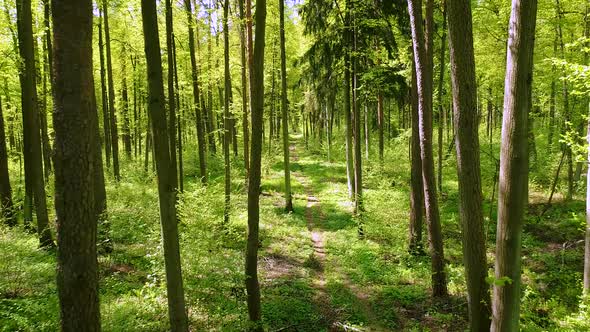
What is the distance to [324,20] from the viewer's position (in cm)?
1614

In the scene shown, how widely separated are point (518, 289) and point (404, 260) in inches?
317

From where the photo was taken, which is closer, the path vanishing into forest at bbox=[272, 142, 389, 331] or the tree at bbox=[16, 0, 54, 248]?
the path vanishing into forest at bbox=[272, 142, 389, 331]

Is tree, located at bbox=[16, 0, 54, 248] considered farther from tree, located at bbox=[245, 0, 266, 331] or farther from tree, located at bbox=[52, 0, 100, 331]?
tree, located at bbox=[52, 0, 100, 331]

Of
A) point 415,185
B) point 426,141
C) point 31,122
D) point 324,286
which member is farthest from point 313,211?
point 31,122

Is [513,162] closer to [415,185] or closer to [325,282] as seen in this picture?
[325,282]

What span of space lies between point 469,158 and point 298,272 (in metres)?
7.09

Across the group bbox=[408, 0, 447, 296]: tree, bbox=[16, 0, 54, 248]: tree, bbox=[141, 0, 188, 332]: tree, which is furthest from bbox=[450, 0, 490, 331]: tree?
bbox=[16, 0, 54, 248]: tree

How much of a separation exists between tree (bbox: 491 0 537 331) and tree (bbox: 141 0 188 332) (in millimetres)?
3994

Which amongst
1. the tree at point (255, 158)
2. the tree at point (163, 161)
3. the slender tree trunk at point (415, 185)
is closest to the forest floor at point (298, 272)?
the slender tree trunk at point (415, 185)

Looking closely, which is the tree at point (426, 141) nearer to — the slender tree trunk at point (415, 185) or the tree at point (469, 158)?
the slender tree trunk at point (415, 185)

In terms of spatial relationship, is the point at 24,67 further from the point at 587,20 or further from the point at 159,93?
the point at 587,20

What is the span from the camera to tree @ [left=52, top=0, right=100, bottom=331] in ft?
10.2

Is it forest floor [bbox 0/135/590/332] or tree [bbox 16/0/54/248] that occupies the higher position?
tree [bbox 16/0/54/248]

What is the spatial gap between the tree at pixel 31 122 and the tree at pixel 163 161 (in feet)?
21.5
